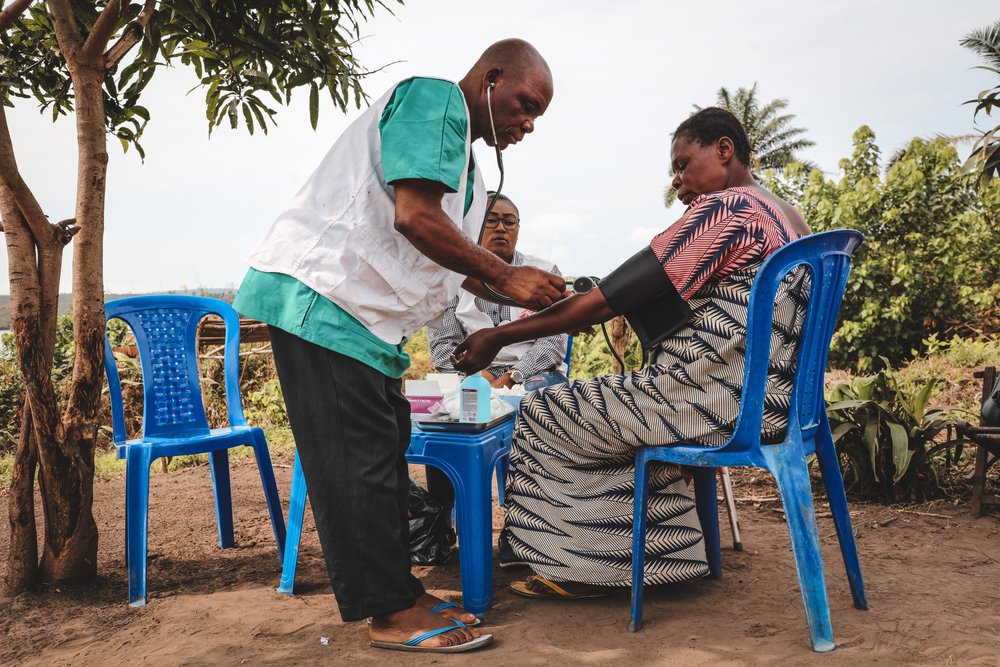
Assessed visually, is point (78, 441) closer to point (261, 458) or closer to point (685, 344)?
point (261, 458)

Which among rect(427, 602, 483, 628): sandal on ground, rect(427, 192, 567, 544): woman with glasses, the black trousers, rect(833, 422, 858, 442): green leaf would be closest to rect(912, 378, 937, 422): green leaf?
rect(833, 422, 858, 442): green leaf

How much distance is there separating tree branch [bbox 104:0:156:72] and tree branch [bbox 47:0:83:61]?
4.7 inches

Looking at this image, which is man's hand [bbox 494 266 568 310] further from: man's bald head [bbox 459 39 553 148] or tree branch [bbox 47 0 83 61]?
tree branch [bbox 47 0 83 61]

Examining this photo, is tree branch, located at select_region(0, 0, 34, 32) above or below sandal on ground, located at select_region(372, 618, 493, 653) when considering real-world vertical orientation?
above

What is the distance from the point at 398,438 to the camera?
2.29 m

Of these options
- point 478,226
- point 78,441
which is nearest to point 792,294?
point 478,226

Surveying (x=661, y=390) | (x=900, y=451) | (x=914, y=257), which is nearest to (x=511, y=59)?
(x=661, y=390)

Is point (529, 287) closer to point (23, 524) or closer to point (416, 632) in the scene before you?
point (416, 632)

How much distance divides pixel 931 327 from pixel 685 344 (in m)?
12.2

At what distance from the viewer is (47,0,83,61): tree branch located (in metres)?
2.81

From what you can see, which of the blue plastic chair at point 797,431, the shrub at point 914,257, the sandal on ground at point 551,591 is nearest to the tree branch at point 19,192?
the sandal on ground at point 551,591

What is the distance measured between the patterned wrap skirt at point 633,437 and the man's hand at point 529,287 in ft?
1.24

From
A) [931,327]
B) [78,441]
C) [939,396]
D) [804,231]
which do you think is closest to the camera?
[804,231]

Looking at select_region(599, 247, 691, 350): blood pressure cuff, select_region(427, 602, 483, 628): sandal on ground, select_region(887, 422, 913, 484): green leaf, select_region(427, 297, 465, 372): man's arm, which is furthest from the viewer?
select_region(427, 297, 465, 372): man's arm
